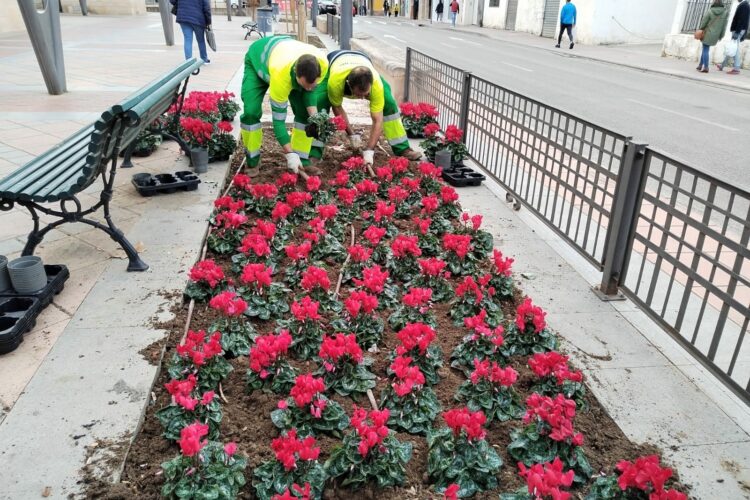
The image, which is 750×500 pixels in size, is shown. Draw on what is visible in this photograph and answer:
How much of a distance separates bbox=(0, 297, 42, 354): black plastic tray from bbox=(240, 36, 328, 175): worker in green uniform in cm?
286

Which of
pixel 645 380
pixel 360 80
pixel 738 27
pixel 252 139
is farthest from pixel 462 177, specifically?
pixel 738 27

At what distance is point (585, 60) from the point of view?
68.2ft

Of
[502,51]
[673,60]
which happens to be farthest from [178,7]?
[673,60]

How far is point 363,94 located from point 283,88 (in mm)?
772

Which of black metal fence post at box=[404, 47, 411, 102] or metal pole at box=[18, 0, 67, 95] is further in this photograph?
black metal fence post at box=[404, 47, 411, 102]

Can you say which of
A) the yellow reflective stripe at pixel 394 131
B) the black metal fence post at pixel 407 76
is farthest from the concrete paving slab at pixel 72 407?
→ the black metal fence post at pixel 407 76

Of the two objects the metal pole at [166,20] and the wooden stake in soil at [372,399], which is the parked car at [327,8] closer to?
the metal pole at [166,20]

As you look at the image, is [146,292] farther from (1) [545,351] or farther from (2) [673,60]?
(2) [673,60]

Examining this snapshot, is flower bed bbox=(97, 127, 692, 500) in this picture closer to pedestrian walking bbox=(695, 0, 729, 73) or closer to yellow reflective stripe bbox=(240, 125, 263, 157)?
yellow reflective stripe bbox=(240, 125, 263, 157)

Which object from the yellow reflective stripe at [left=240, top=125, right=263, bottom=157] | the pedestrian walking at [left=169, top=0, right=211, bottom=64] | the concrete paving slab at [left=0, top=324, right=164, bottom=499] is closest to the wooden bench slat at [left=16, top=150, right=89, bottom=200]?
the concrete paving slab at [left=0, top=324, right=164, bottom=499]

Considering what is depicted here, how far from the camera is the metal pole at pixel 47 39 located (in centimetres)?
902

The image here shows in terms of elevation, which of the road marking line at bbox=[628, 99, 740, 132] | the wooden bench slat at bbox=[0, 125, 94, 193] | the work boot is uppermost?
the wooden bench slat at bbox=[0, 125, 94, 193]

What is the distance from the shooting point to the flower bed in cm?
231

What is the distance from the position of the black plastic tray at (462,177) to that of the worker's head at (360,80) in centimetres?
125
